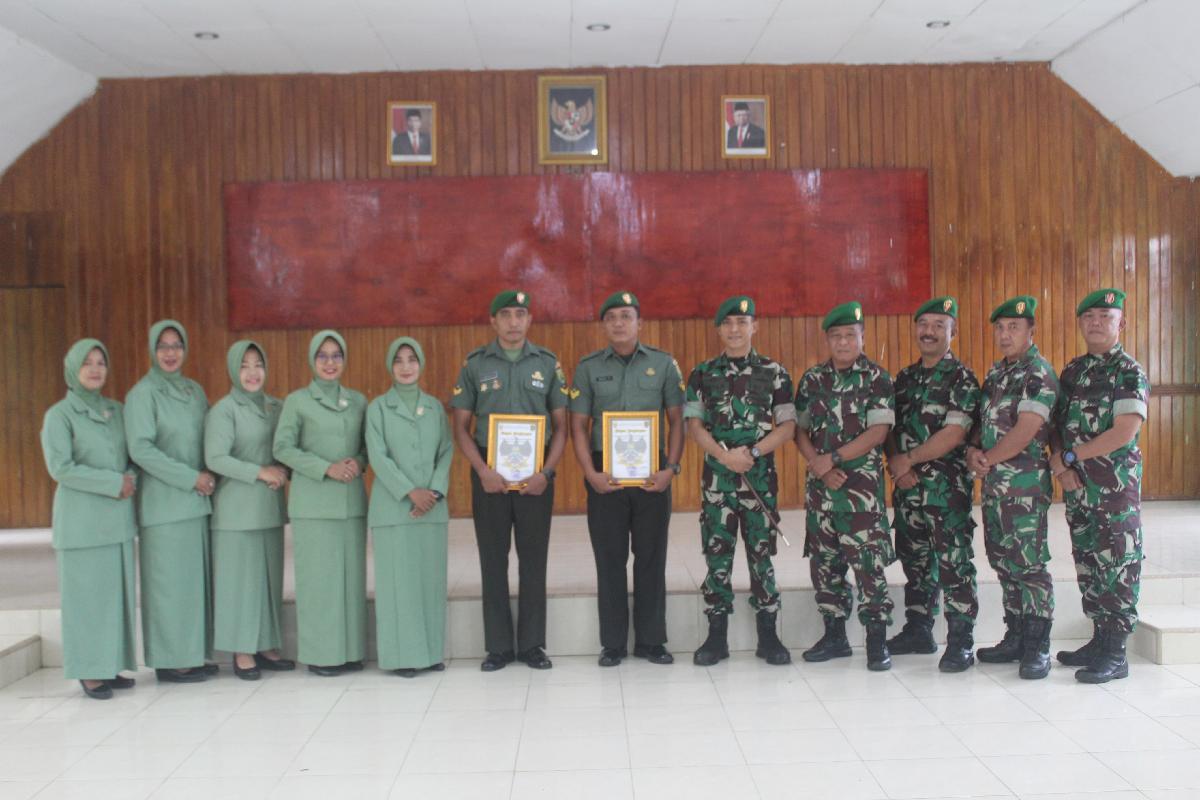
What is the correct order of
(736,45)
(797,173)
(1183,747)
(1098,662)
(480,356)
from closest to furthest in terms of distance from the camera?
(1183,747), (1098,662), (480,356), (736,45), (797,173)

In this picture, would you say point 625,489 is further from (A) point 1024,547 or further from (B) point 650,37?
(B) point 650,37

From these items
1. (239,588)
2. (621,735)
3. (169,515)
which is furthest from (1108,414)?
(169,515)

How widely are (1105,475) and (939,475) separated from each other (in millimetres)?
654

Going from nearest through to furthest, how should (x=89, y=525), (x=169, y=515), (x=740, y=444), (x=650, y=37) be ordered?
(x=89, y=525), (x=169, y=515), (x=740, y=444), (x=650, y=37)

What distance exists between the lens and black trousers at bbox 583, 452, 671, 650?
4273 mm

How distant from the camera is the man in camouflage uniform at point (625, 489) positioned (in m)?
4.27

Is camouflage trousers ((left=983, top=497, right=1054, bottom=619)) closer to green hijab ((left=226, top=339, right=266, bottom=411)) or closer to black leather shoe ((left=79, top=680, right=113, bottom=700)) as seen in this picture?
green hijab ((left=226, top=339, right=266, bottom=411))

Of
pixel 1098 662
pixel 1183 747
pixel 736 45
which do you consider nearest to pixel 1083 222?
pixel 736 45

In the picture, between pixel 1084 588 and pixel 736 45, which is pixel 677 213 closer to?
pixel 736 45

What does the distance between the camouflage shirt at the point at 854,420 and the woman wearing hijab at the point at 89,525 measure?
3.05 m

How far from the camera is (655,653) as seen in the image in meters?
4.38

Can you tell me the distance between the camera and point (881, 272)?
7.02 m

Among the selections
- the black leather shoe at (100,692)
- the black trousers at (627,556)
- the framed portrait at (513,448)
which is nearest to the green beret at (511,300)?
the framed portrait at (513,448)

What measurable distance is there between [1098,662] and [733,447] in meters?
1.77
